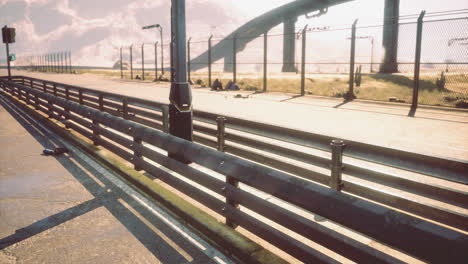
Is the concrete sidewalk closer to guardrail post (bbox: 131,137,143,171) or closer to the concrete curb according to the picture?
the concrete curb

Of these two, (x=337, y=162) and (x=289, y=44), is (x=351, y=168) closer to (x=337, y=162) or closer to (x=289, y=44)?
(x=337, y=162)

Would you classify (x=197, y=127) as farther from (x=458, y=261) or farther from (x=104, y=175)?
(x=458, y=261)

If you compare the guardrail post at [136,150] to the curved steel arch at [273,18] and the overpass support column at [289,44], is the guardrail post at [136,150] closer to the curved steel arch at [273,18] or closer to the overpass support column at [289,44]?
the curved steel arch at [273,18]

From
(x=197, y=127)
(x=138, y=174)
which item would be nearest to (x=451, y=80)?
(x=197, y=127)

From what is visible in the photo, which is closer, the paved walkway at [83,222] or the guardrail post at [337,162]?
the paved walkway at [83,222]

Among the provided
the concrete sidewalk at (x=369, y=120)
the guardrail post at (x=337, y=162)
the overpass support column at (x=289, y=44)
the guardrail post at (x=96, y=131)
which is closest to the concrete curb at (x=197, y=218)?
the guardrail post at (x=96, y=131)

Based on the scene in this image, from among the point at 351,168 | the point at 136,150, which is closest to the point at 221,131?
the point at 136,150

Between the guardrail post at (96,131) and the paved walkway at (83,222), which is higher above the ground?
the guardrail post at (96,131)

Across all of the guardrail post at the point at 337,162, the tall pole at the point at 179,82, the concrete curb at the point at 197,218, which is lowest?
the concrete curb at the point at 197,218

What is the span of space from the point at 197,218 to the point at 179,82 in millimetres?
2348

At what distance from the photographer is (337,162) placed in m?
4.41

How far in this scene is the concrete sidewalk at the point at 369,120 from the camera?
28.2ft

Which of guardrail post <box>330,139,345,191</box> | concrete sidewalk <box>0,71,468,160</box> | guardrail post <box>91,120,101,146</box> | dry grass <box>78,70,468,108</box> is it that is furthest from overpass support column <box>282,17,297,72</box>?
guardrail post <box>330,139,345,191</box>

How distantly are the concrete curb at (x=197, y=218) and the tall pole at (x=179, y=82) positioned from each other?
971 mm
